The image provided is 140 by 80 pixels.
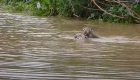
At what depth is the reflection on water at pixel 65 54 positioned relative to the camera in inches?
223

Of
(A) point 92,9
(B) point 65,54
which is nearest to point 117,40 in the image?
(B) point 65,54

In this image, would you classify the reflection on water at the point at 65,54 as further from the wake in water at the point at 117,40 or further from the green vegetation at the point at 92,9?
the green vegetation at the point at 92,9

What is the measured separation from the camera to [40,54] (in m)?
7.26

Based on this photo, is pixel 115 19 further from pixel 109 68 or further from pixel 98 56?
pixel 109 68

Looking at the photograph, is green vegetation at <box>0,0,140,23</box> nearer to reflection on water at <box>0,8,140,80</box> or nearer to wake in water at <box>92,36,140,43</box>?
reflection on water at <box>0,8,140,80</box>

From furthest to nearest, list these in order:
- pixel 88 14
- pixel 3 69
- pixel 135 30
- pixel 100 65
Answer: pixel 88 14 → pixel 135 30 → pixel 100 65 → pixel 3 69

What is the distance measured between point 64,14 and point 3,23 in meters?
3.57

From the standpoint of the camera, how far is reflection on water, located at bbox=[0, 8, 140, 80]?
5664mm

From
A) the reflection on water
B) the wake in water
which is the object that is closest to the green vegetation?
the reflection on water

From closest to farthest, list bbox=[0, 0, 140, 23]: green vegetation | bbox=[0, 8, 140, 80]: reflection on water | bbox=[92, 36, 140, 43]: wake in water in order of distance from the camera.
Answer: bbox=[0, 8, 140, 80]: reflection on water, bbox=[92, 36, 140, 43]: wake in water, bbox=[0, 0, 140, 23]: green vegetation

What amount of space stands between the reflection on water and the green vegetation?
2020mm

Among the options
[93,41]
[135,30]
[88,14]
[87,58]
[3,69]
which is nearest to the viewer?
[3,69]

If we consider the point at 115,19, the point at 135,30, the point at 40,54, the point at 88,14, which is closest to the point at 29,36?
the point at 40,54

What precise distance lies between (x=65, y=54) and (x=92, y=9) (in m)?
7.54
